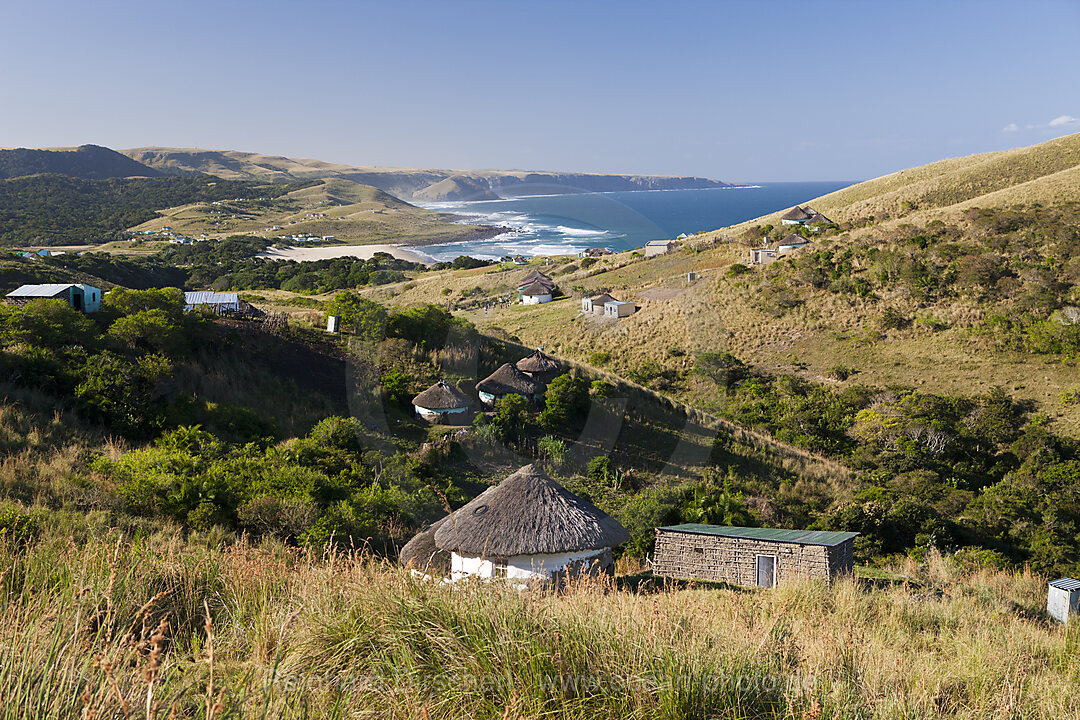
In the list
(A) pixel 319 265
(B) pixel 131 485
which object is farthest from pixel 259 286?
(B) pixel 131 485

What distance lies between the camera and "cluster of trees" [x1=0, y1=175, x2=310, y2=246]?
291 feet

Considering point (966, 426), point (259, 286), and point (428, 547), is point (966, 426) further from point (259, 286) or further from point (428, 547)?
point (259, 286)

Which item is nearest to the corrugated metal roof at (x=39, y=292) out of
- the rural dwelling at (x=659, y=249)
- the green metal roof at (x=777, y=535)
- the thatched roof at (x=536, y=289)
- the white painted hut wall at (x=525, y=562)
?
the white painted hut wall at (x=525, y=562)

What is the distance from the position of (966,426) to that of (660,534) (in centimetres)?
1547

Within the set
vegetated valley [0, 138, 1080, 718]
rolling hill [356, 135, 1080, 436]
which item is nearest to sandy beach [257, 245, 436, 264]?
vegetated valley [0, 138, 1080, 718]

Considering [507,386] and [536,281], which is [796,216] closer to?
[536,281]

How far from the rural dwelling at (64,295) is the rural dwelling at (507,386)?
40.5 ft

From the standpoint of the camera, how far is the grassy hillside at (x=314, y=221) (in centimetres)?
10931

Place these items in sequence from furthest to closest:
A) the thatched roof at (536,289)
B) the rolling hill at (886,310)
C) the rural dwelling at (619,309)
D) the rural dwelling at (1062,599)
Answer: the thatched roof at (536,289)
the rural dwelling at (619,309)
the rolling hill at (886,310)
the rural dwelling at (1062,599)

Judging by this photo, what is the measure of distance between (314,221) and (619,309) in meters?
97.6

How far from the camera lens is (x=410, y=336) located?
26.7m

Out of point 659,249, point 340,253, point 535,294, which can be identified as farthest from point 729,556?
point 340,253

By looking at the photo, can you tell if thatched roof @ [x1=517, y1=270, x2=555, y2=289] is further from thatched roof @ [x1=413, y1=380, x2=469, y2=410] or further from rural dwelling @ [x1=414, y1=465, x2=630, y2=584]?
rural dwelling @ [x1=414, y1=465, x2=630, y2=584]

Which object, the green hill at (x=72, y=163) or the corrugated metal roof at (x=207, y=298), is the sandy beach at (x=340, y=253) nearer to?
the corrugated metal roof at (x=207, y=298)
